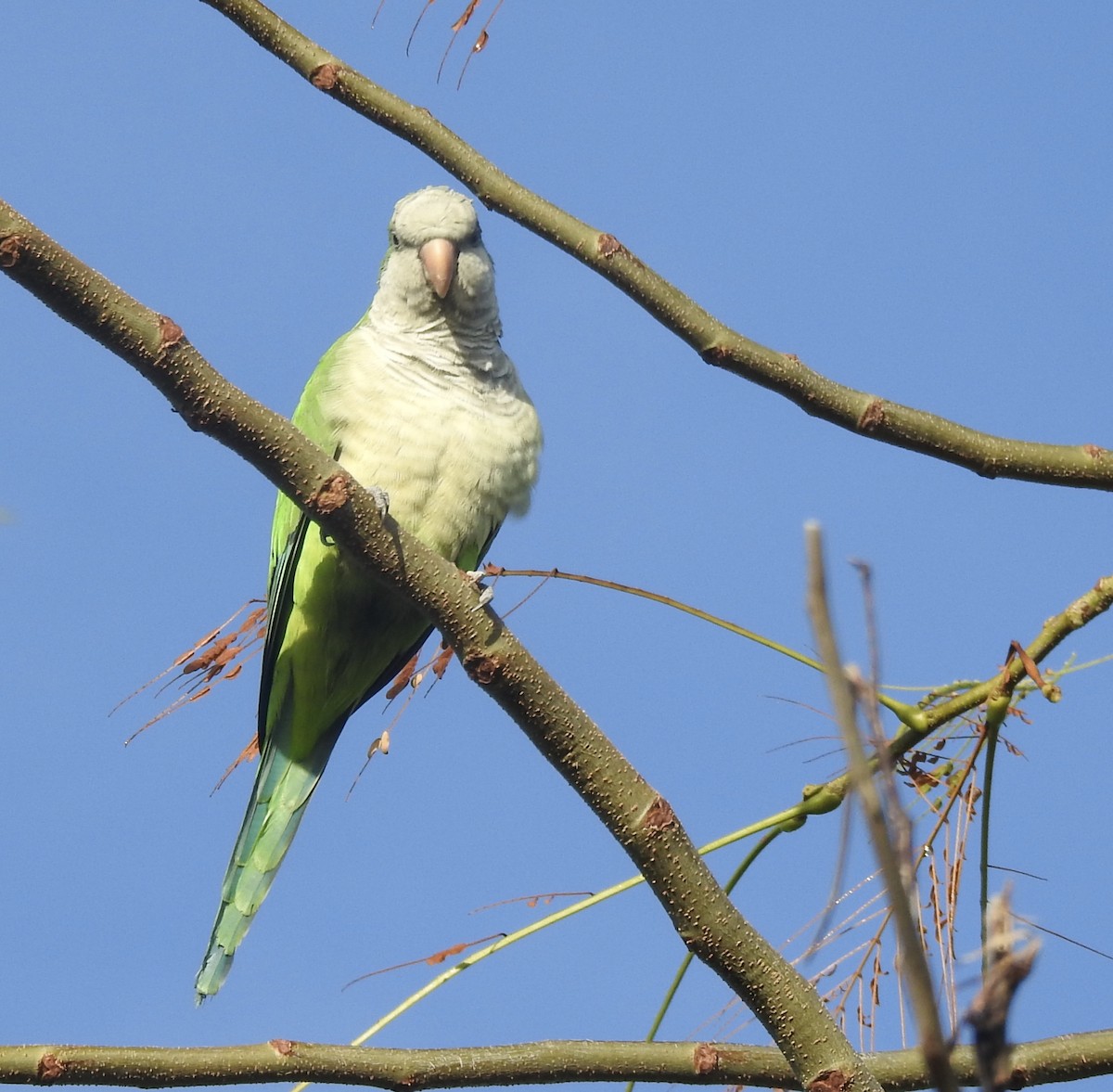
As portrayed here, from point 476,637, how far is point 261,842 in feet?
7.51

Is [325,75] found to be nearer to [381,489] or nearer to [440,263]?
[381,489]

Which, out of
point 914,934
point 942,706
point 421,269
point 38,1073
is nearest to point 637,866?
point 942,706

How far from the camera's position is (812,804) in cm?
268

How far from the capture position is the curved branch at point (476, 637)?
2.30 metres

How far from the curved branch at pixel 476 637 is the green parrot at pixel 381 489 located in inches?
63.4

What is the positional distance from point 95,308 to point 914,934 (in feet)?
6.64

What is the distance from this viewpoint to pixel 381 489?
422cm

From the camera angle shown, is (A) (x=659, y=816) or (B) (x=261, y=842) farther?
(B) (x=261, y=842)

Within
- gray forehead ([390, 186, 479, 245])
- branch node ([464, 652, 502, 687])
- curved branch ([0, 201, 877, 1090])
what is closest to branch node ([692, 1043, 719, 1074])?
curved branch ([0, 201, 877, 1090])

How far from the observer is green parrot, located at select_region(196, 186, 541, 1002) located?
4.41 metres

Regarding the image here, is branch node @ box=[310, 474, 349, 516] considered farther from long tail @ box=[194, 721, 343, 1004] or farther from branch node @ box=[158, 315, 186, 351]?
long tail @ box=[194, 721, 343, 1004]

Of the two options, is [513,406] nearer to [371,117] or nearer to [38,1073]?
[371,117]

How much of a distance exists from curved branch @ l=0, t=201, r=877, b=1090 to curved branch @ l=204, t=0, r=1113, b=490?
0.82m

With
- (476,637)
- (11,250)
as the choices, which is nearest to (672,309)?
(476,637)
